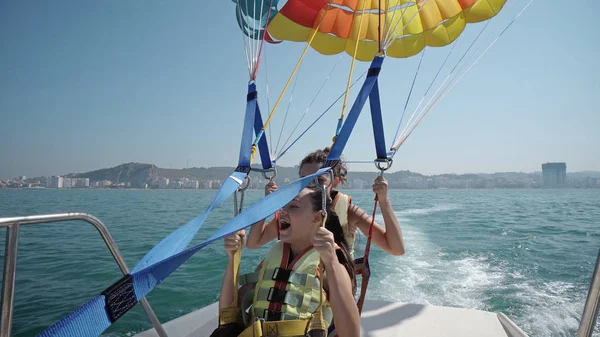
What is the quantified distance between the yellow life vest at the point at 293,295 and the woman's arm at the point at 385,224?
0.71 m

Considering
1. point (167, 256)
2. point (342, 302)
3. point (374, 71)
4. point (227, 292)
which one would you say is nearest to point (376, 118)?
point (374, 71)

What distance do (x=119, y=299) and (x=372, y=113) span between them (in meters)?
1.96

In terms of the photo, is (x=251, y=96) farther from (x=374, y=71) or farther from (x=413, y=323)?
(x=413, y=323)

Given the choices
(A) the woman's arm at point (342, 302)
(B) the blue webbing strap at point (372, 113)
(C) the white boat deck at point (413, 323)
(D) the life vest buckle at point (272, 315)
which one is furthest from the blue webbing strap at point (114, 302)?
(C) the white boat deck at point (413, 323)

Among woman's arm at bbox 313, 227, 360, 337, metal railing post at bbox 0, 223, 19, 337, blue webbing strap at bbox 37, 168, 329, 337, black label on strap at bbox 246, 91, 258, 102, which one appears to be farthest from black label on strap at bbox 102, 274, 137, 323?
black label on strap at bbox 246, 91, 258, 102

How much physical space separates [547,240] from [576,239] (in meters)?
1.06

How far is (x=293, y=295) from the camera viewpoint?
5.24 ft

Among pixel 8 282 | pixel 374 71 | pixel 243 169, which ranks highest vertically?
pixel 374 71

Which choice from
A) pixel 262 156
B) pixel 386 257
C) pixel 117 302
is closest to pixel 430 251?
pixel 386 257

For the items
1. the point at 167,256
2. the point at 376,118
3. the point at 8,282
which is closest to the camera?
the point at 167,256

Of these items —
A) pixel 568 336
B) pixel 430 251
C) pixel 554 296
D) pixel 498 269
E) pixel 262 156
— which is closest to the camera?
pixel 262 156

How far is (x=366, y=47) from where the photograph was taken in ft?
17.2

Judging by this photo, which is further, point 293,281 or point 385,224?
point 385,224

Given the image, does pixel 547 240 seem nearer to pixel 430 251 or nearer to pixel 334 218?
pixel 430 251
